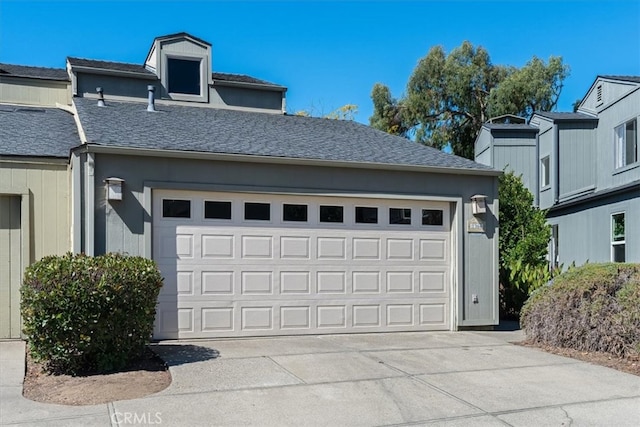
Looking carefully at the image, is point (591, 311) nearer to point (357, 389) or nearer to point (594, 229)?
point (357, 389)

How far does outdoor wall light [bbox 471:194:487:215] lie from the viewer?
32.3 feet

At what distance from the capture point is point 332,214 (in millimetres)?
9336

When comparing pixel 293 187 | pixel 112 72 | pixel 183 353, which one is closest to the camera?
pixel 183 353

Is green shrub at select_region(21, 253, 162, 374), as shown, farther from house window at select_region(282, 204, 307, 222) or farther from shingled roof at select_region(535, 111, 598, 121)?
shingled roof at select_region(535, 111, 598, 121)

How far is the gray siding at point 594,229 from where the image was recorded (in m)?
13.5

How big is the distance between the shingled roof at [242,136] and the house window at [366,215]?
81 cm

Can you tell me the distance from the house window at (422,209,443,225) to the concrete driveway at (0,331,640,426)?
8.15ft

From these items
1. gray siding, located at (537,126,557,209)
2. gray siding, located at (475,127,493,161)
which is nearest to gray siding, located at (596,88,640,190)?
gray siding, located at (537,126,557,209)

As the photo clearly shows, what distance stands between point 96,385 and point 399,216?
566cm

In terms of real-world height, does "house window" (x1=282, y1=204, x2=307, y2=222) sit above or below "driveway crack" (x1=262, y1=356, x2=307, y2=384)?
above

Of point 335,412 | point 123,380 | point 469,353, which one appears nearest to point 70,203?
point 123,380

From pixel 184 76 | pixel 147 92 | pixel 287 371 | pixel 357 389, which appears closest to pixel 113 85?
pixel 147 92

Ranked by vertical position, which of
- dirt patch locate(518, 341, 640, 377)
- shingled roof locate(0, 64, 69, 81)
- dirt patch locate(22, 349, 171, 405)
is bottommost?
dirt patch locate(518, 341, 640, 377)

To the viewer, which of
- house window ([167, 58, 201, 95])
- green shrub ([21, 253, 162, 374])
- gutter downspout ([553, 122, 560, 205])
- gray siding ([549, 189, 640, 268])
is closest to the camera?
green shrub ([21, 253, 162, 374])
